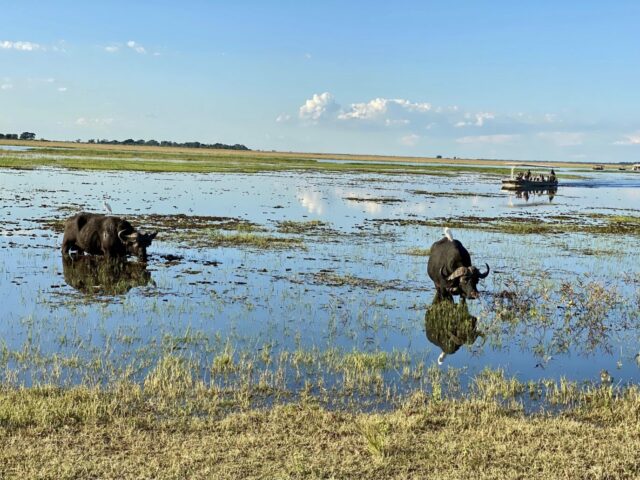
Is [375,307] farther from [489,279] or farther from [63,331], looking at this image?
[63,331]

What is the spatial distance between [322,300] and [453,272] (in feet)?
9.69

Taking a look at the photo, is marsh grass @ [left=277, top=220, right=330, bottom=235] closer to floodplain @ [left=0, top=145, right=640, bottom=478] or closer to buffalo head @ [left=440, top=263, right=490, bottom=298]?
floodplain @ [left=0, top=145, right=640, bottom=478]

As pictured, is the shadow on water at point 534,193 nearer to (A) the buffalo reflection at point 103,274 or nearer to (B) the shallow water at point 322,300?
(B) the shallow water at point 322,300

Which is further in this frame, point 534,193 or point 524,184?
point 524,184

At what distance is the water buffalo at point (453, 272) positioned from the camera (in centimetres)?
1330

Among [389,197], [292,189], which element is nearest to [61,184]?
[292,189]

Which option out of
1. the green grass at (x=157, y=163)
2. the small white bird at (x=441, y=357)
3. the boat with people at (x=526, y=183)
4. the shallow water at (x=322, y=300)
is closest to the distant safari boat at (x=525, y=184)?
the boat with people at (x=526, y=183)

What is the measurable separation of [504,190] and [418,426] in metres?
50.9

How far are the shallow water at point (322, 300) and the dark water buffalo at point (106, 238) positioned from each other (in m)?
0.68

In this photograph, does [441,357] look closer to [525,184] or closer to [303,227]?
[303,227]

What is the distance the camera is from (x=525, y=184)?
2167 inches

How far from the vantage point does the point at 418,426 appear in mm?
6812

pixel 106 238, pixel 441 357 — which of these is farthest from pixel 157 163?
pixel 441 357

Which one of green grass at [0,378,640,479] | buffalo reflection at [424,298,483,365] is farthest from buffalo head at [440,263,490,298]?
green grass at [0,378,640,479]
